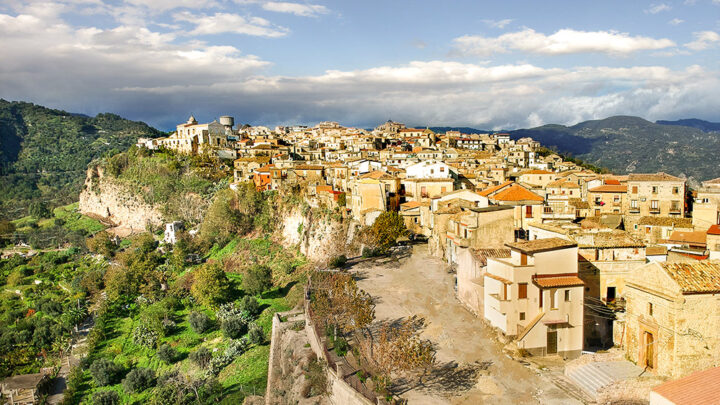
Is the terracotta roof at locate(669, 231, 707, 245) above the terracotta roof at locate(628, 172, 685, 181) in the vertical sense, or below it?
below

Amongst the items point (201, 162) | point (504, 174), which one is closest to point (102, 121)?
point (201, 162)

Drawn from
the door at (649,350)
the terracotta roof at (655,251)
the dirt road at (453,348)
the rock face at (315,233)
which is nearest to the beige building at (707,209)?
the terracotta roof at (655,251)

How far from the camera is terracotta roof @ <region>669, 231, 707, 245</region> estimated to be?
26.0 meters

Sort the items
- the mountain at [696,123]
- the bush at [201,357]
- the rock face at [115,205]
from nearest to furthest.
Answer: the bush at [201,357] < the rock face at [115,205] < the mountain at [696,123]

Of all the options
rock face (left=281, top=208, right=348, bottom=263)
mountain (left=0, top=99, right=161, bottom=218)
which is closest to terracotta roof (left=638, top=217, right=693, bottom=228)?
rock face (left=281, top=208, right=348, bottom=263)

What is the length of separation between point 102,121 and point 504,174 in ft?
455

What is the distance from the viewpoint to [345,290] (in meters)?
21.2

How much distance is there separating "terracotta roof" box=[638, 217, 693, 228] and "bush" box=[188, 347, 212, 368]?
3046 cm

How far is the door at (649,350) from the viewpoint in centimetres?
1498

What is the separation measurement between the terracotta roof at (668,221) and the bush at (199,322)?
1233 inches

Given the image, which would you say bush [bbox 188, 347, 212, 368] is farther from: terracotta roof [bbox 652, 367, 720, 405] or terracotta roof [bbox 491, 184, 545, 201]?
terracotta roof [bbox 652, 367, 720, 405]

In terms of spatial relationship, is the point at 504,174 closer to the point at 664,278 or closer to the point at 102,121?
the point at 664,278

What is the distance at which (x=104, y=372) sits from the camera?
27578 millimetres

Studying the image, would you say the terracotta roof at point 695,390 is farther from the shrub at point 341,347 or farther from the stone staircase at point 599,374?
the shrub at point 341,347
